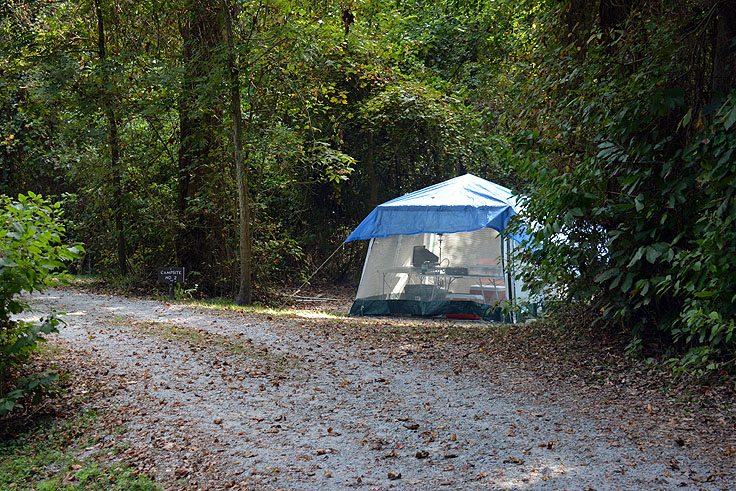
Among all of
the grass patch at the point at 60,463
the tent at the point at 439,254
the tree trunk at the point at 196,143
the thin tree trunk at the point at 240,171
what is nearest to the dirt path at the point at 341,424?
the grass patch at the point at 60,463

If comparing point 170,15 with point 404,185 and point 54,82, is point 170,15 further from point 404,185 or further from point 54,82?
point 404,185

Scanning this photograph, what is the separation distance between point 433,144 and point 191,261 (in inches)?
309

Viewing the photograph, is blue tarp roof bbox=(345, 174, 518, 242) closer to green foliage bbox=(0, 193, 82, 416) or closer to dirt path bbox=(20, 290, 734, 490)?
dirt path bbox=(20, 290, 734, 490)

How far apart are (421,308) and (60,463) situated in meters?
8.12

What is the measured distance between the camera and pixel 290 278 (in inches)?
671

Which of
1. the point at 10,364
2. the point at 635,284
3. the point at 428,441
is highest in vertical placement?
the point at 635,284

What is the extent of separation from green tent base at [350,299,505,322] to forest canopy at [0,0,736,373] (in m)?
2.10

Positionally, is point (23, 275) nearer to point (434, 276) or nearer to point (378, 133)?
point (434, 276)

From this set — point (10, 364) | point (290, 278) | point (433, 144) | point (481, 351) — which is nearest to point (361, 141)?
point (433, 144)

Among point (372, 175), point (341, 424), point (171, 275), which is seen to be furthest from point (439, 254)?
point (341, 424)

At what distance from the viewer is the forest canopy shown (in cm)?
566

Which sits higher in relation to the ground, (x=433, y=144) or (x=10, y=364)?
(x=433, y=144)

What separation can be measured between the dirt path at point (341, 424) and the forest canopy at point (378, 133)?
1.40 m

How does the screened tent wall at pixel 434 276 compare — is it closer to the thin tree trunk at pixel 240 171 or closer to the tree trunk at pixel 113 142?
the thin tree trunk at pixel 240 171
